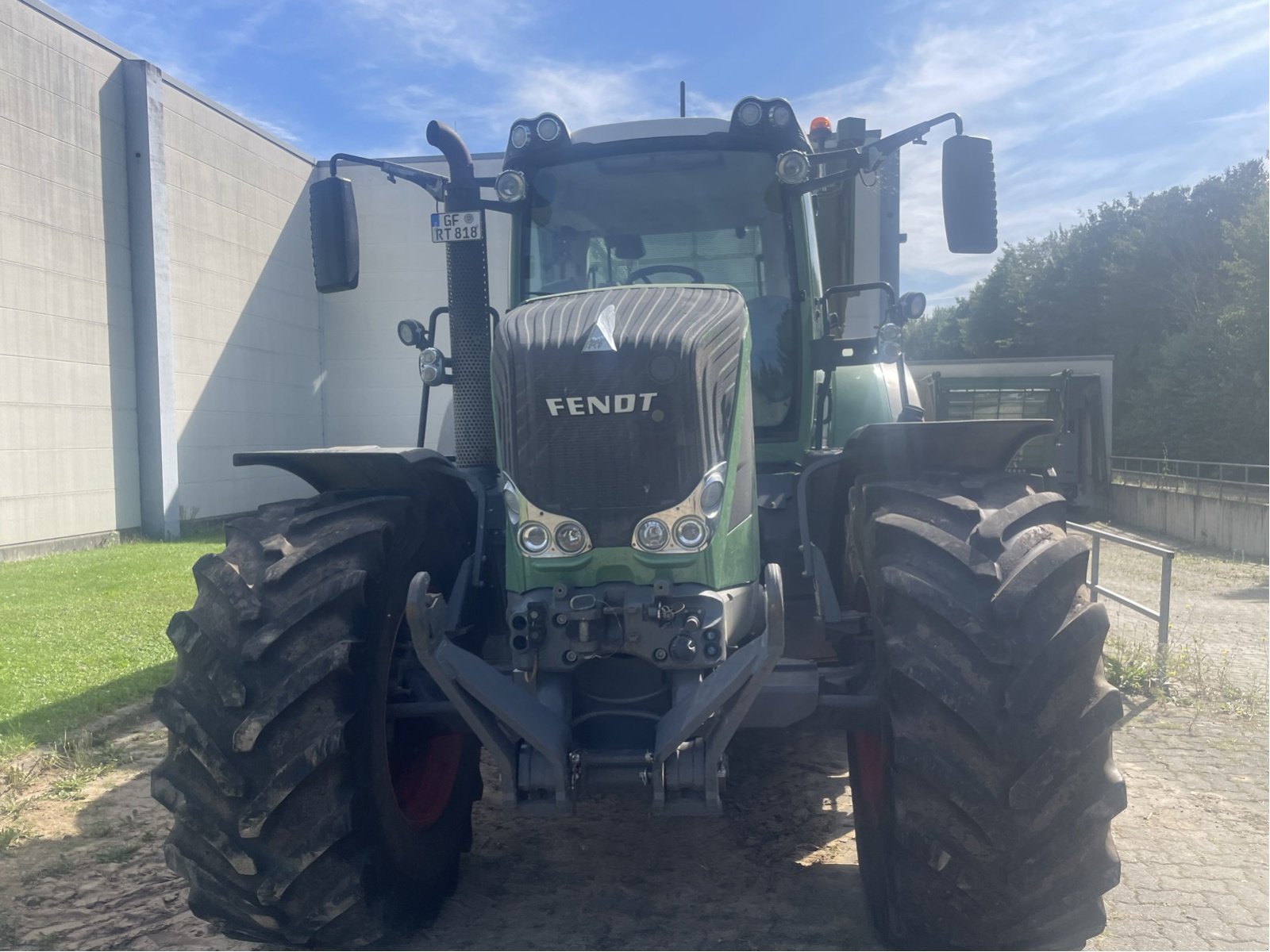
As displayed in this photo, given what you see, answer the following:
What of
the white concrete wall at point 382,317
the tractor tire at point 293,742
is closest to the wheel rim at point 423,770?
the tractor tire at point 293,742

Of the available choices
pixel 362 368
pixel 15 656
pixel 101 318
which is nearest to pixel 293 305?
pixel 362 368

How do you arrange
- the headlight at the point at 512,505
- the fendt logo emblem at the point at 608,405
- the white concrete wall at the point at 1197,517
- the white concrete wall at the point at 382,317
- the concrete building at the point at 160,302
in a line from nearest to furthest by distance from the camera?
the fendt logo emblem at the point at 608,405 → the headlight at the point at 512,505 → the concrete building at the point at 160,302 → the white concrete wall at the point at 1197,517 → the white concrete wall at the point at 382,317

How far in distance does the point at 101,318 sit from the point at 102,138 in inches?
106

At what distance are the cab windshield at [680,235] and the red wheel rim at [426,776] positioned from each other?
193cm

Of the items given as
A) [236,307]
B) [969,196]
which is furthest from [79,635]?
[236,307]

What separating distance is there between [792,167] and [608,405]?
154 cm

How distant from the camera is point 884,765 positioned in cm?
306

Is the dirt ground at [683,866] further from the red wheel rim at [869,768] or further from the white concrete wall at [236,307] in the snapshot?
the white concrete wall at [236,307]

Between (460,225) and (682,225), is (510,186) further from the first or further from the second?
(682,225)

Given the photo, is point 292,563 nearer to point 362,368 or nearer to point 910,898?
point 910,898

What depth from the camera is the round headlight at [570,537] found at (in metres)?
3.15

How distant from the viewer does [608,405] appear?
3.11 meters

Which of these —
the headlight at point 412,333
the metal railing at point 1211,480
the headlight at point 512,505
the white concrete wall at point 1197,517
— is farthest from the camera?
the metal railing at point 1211,480

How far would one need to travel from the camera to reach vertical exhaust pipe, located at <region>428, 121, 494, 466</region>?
4184 mm
